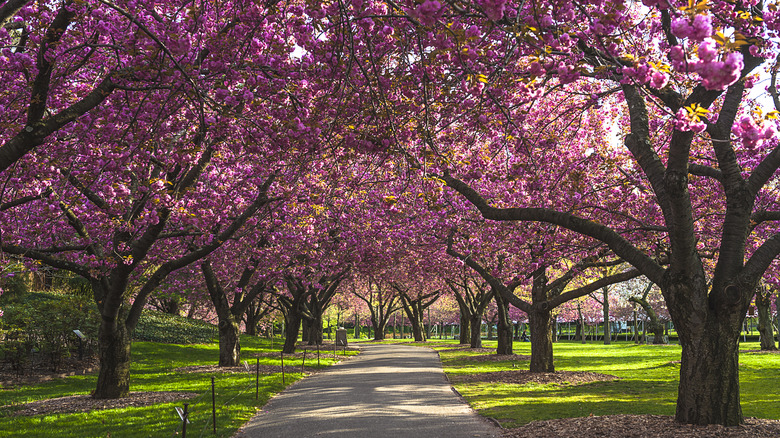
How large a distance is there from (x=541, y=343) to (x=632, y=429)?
984cm

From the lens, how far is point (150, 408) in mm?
11727

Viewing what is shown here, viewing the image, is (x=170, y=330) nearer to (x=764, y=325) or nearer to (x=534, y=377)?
(x=534, y=377)

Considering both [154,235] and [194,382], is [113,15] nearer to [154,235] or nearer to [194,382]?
[154,235]

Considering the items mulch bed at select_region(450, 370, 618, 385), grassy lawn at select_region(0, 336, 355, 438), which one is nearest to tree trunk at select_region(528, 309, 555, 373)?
mulch bed at select_region(450, 370, 618, 385)

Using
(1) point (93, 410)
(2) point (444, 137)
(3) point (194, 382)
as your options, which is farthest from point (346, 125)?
(3) point (194, 382)

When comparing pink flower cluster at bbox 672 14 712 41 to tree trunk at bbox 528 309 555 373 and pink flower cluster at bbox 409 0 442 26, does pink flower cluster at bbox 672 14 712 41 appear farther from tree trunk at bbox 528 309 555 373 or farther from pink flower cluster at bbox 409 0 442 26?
tree trunk at bbox 528 309 555 373

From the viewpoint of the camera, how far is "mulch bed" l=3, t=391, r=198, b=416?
464 inches

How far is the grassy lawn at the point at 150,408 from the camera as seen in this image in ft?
31.4

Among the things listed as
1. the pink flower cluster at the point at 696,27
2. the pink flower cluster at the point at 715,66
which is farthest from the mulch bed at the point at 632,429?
the pink flower cluster at the point at 696,27

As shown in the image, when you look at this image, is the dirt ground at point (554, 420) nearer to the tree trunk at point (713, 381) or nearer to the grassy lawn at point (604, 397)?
the tree trunk at point (713, 381)

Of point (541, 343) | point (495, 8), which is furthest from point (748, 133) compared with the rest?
point (541, 343)

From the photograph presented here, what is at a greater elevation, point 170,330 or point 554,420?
point 554,420

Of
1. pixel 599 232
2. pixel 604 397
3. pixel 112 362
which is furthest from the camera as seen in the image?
pixel 604 397

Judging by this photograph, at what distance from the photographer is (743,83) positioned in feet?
27.0
